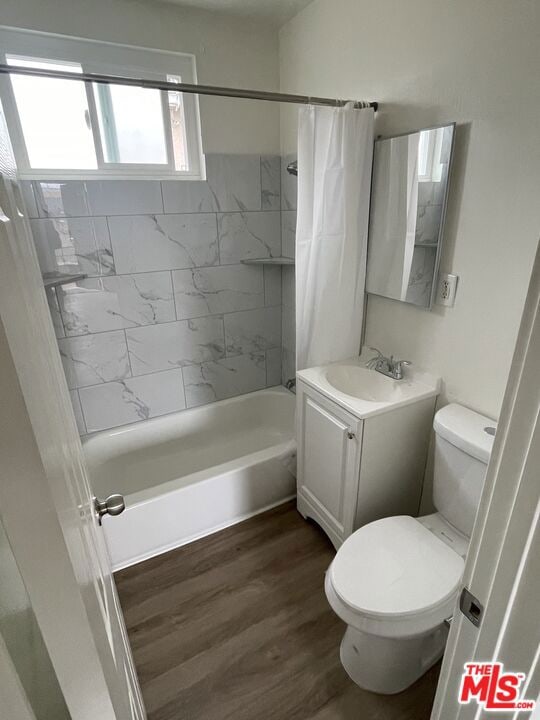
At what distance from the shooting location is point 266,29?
2.17 meters

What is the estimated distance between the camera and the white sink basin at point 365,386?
1590mm

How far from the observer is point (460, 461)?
55.9 inches

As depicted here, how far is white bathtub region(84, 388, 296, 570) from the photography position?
1853 millimetres

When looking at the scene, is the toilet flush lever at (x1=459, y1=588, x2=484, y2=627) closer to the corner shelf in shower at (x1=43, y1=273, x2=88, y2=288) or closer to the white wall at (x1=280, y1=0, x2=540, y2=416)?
the white wall at (x1=280, y1=0, x2=540, y2=416)

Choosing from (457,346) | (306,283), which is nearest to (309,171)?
(306,283)

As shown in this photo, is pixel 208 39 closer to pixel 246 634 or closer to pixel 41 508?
pixel 41 508

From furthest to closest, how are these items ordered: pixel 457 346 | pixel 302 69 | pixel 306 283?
1. pixel 302 69
2. pixel 306 283
3. pixel 457 346

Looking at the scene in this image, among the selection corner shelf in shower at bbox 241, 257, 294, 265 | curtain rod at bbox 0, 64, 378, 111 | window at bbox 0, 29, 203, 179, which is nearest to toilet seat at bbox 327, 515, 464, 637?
corner shelf in shower at bbox 241, 257, 294, 265

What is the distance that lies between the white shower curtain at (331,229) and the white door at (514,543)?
1.46m

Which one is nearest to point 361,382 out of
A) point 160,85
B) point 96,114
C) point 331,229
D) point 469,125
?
point 331,229

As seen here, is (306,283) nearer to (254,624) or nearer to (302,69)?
(302,69)

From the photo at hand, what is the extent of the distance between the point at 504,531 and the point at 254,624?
1.40m

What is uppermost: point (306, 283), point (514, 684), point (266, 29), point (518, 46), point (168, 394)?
point (266, 29)

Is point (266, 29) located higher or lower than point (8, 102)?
higher
